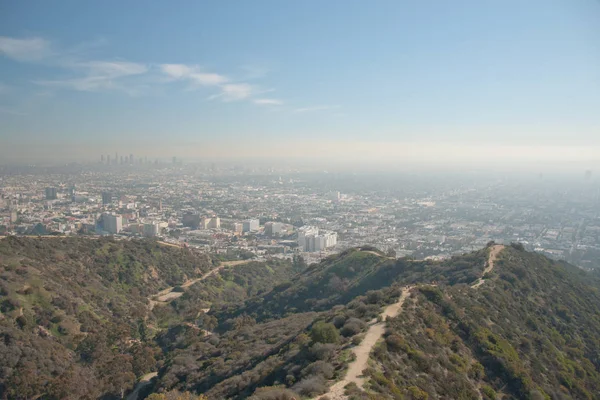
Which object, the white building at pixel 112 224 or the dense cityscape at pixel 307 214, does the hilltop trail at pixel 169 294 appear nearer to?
the dense cityscape at pixel 307 214

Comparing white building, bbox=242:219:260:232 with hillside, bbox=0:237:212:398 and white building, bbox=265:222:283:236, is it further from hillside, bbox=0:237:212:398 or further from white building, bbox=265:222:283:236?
hillside, bbox=0:237:212:398

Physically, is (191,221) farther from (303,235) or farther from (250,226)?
(303,235)

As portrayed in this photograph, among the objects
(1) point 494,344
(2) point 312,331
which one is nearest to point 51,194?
(2) point 312,331

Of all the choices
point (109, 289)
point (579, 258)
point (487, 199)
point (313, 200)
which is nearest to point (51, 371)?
point (109, 289)

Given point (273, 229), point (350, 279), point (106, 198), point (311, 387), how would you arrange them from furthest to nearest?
point (106, 198)
point (273, 229)
point (350, 279)
point (311, 387)

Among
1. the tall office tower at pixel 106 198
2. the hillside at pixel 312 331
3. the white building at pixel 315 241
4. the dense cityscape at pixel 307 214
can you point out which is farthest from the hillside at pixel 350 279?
the tall office tower at pixel 106 198
